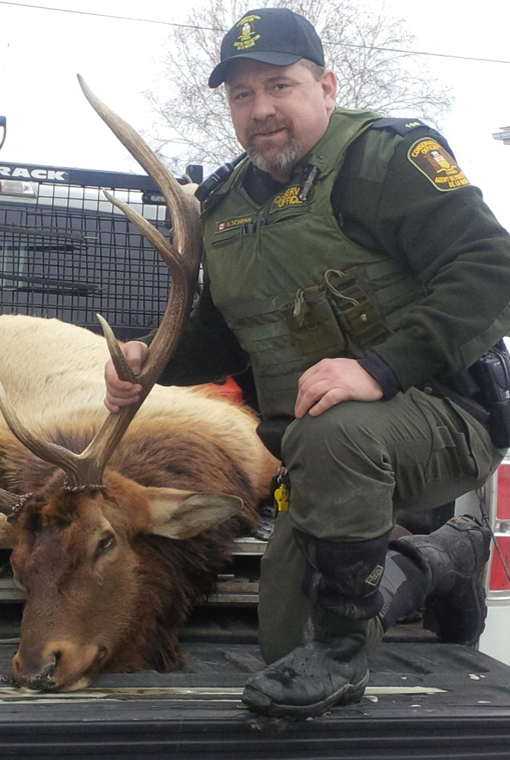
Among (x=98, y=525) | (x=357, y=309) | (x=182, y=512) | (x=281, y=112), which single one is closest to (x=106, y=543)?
(x=98, y=525)

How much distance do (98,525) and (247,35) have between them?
5.38 ft

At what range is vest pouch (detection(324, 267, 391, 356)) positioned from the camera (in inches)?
109

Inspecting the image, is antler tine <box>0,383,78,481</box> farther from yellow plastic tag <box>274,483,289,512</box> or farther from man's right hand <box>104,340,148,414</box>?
yellow plastic tag <box>274,483,289,512</box>

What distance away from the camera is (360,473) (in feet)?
8.20

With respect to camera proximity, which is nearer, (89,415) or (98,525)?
(98,525)

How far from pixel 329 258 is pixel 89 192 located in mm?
2563

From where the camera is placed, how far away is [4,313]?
200 inches

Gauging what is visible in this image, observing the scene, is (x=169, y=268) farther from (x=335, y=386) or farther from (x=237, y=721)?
(x=237, y=721)

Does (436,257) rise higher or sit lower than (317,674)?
higher

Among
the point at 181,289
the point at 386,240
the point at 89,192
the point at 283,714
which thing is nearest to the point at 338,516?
the point at 283,714

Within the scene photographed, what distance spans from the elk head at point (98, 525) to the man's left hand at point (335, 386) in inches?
29.0

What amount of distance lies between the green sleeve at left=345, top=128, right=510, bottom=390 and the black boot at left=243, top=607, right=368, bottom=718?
71cm

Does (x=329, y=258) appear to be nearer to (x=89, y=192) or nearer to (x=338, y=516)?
(x=338, y=516)

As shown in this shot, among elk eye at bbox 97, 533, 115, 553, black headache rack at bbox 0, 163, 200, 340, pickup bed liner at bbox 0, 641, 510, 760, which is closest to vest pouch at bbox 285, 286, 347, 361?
elk eye at bbox 97, 533, 115, 553
